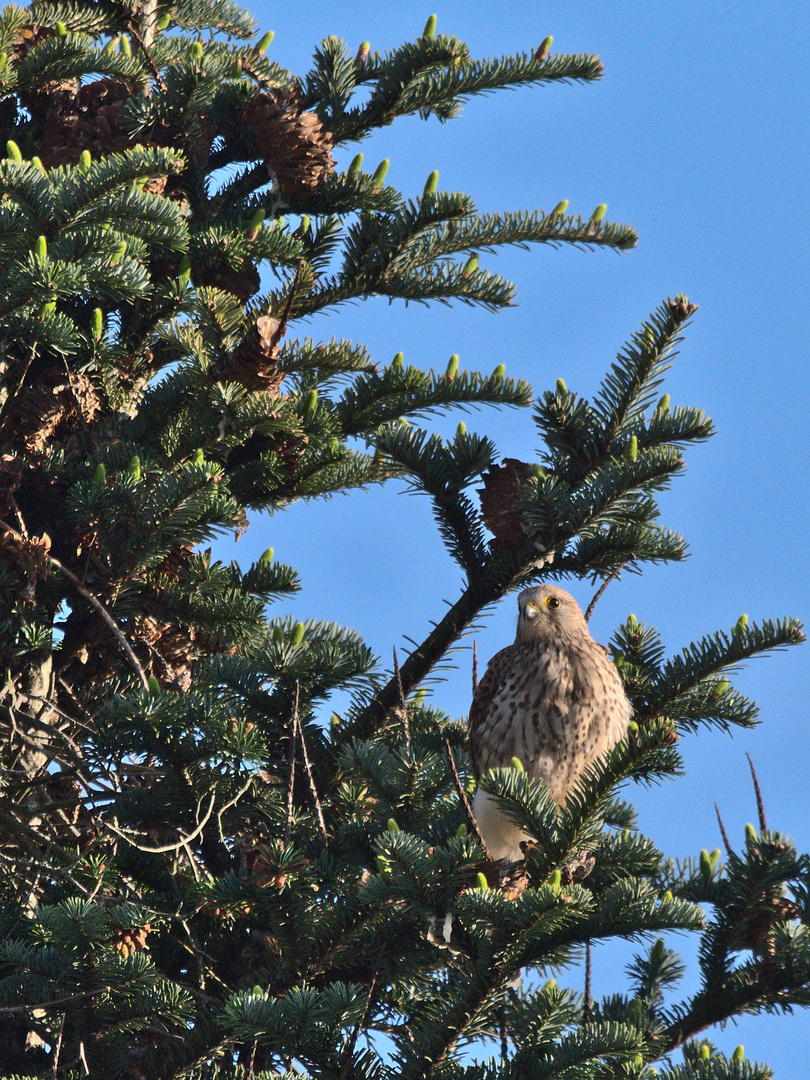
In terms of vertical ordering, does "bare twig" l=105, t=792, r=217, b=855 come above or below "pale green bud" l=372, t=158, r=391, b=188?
below

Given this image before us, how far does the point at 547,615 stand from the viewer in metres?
4.66

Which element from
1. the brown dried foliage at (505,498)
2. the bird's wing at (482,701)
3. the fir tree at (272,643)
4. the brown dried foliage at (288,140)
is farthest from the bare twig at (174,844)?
the brown dried foliage at (288,140)

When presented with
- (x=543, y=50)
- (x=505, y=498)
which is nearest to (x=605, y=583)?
(x=505, y=498)

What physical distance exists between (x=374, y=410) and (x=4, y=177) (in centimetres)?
150

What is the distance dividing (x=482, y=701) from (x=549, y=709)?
12.1 inches

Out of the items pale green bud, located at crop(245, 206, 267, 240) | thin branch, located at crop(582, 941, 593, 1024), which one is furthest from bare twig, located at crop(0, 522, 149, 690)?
thin branch, located at crop(582, 941, 593, 1024)

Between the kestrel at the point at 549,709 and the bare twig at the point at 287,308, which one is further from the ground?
the bare twig at the point at 287,308

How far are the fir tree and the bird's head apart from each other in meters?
0.50

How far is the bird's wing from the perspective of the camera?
4309 mm

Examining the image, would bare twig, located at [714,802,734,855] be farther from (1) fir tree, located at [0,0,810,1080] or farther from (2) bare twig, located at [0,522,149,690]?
(2) bare twig, located at [0,522,149,690]

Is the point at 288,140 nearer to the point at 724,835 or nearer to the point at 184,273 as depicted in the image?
the point at 184,273

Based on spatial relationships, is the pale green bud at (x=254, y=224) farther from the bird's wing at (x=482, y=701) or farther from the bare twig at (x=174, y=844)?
the bare twig at (x=174, y=844)

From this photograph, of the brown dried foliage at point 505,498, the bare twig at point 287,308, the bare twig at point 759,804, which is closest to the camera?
the bare twig at point 759,804

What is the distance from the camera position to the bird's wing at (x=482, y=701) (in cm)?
431
